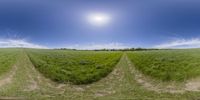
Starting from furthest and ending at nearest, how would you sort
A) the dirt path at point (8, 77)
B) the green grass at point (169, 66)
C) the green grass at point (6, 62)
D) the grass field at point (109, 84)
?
the green grass at point (6, 62) → the green grass at point (169, 66) → the dirt path at point (8, 77) → the grass field at point (109, 84)

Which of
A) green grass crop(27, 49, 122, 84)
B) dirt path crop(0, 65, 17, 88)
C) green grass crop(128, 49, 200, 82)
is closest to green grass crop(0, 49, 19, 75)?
dirt path crop(0, 65, 17, 88)

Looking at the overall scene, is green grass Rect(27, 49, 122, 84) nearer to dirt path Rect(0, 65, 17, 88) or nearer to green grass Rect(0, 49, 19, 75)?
green grass Rect(0, 49, 19, 75)

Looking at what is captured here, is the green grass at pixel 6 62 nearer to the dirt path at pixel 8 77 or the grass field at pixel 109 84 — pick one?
the grass field at pixel 109 84

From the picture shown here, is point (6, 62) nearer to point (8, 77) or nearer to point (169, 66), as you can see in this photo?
point (8, 77)

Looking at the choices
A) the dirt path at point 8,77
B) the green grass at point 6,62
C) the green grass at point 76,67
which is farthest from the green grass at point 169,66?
the green grass at point 6,62

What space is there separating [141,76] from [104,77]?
17.4ft

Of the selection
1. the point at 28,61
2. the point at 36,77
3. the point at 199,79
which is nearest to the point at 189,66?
the point at 199,79

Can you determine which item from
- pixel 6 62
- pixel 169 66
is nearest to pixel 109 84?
pixel 169 66

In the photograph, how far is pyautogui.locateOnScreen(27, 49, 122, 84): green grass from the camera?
3528 centimetres

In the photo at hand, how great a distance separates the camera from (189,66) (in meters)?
37.0

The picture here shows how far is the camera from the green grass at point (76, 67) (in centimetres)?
3528

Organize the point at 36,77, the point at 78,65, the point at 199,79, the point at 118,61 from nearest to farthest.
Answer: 1. the point at 199,79
2. the point at 36,77
3. the point at 78,65
4. the point at 118,61

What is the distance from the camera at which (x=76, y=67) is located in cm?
4059

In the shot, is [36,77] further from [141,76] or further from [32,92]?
[141,76]
